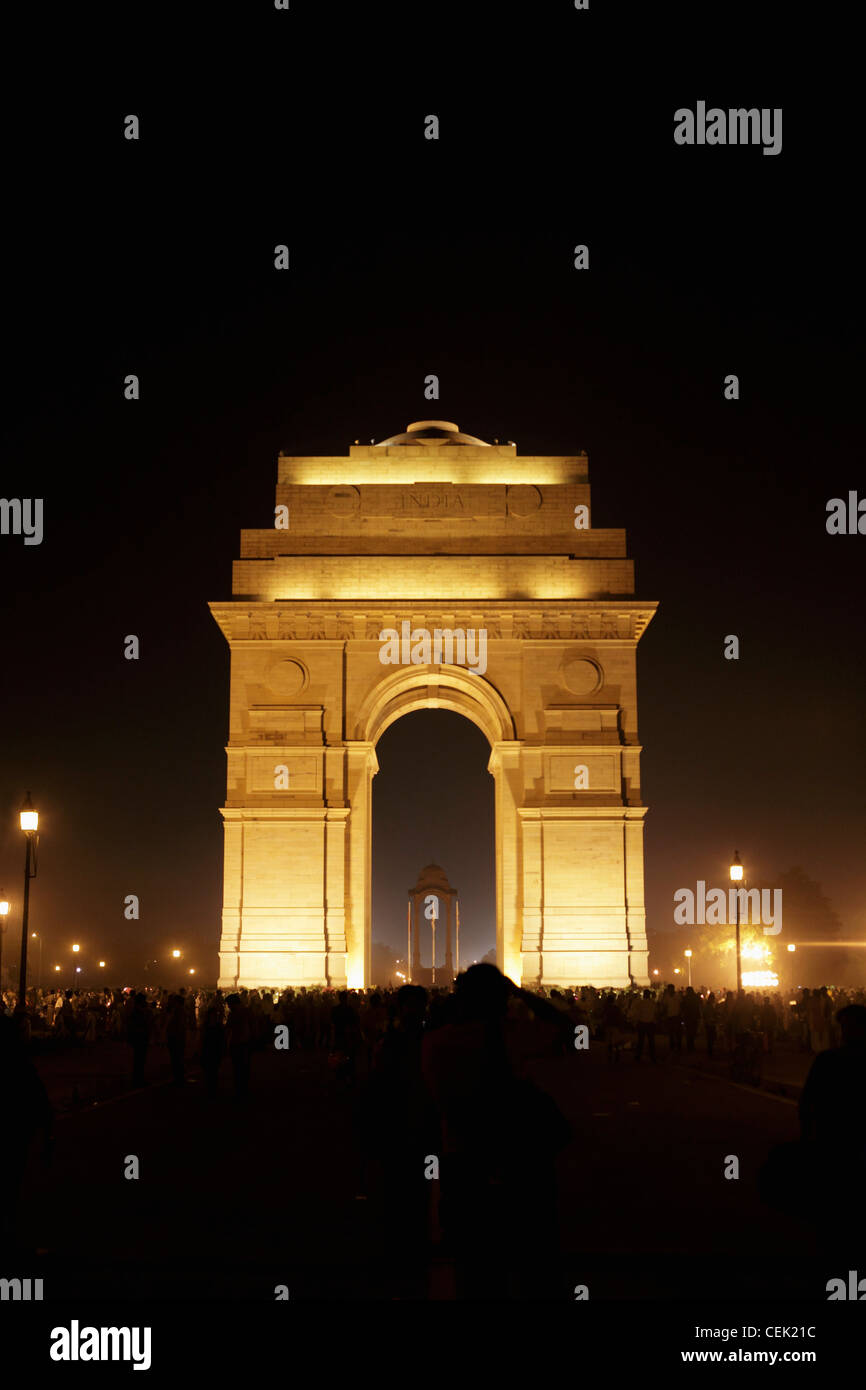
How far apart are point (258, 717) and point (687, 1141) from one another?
105ft

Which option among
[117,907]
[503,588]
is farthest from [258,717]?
[117,907]

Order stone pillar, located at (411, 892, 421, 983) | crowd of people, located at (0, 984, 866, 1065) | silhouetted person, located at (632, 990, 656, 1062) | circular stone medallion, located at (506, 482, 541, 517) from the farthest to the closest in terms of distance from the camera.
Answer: stone pillar, located at (411, 892, 421, 983), circular stone medallion, located at (506, 482, 541, 517), silhouetted person, located at (632, 990, 656, 1062), crowd of people, located at (0, 984, 866, 1065)

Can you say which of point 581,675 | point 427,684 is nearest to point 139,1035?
point 581,675

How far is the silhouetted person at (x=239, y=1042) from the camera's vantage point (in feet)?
72.6

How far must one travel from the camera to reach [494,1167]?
7.07 meters

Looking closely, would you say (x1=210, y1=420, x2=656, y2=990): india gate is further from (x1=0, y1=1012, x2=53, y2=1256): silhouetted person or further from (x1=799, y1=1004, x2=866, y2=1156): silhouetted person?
(x1=799, y1=1004, x2=866, y2=1156): silhouetted person

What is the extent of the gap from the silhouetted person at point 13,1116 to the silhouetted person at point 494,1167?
9.50ft

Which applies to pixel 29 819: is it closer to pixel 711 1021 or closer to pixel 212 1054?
pixel 212 1054

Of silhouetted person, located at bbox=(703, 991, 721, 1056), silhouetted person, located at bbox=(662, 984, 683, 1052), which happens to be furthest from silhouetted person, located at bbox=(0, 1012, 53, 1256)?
silhouetted person, located at bbox=(662, 984, 683, 1052)

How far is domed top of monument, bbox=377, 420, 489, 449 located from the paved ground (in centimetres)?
3237

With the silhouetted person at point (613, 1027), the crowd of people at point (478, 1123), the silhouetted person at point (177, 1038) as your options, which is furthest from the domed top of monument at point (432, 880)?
the crowd of people at point (478, 1123)

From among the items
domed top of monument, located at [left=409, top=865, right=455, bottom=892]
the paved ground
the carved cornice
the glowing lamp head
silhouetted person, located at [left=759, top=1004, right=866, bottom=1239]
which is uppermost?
the carved cornice

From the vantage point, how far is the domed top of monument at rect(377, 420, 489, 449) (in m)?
51.3
